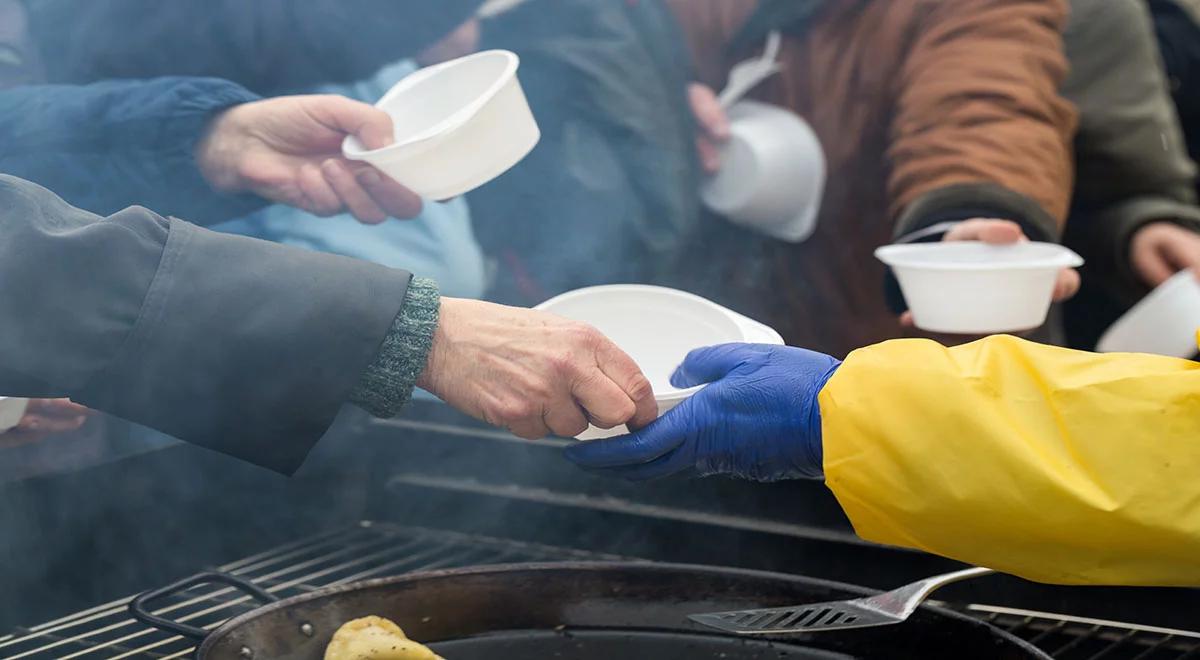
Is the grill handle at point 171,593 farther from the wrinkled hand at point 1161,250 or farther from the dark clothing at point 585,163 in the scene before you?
the wrinkled hand at point 1161,250

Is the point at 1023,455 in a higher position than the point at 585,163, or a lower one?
lower

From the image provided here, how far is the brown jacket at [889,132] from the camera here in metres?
3.18

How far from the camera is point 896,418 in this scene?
1352mm

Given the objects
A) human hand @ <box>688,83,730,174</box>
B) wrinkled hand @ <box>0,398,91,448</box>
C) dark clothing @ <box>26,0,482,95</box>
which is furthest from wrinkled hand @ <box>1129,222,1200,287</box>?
wrinkled hand @ <box>0,398,91,448</box>

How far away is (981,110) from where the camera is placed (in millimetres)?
3242

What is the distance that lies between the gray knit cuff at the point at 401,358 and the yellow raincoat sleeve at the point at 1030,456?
1.93 feet

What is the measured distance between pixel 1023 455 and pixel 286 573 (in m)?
1.49

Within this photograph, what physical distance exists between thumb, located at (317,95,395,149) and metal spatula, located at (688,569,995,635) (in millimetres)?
1102

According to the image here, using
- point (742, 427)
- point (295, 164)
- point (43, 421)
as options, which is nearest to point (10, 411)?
point (43, 421)

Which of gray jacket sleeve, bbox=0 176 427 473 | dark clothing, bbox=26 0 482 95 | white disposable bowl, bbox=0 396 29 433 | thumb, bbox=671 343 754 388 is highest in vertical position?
dark clothing, bbox=26 0 482 95

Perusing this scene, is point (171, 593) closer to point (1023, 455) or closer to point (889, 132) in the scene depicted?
point (1023, 455)

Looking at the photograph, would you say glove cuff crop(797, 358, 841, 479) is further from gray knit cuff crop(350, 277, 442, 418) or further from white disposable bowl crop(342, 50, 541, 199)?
white disposable bowl crop(342, 50, 541, 199)

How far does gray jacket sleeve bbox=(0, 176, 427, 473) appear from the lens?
4.51 feet

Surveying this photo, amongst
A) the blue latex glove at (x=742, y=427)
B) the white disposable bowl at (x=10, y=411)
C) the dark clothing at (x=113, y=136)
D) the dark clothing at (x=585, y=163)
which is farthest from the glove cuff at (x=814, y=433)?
the dark clothing at (x=585, y=163)
